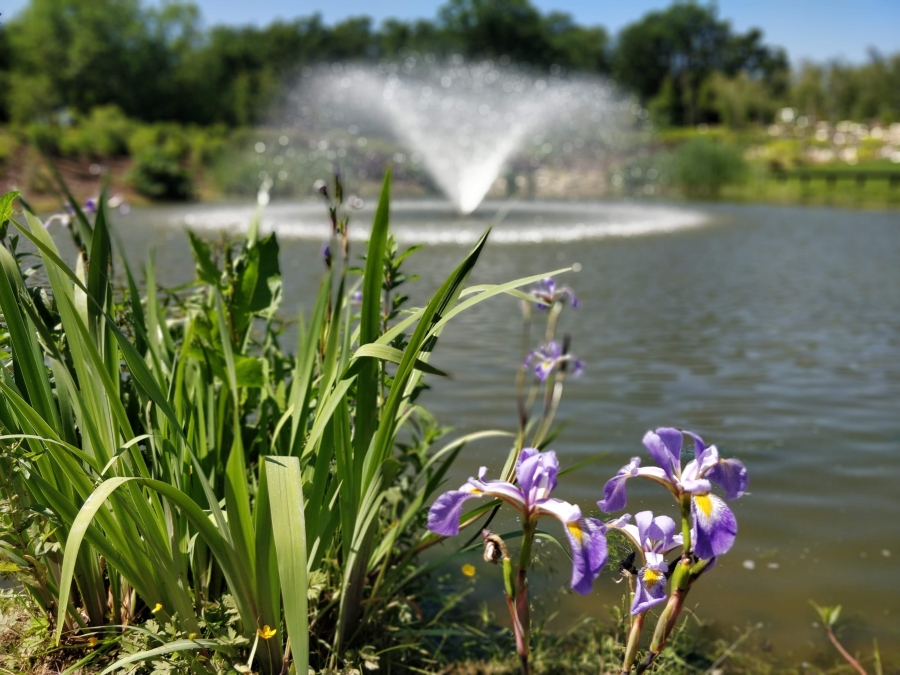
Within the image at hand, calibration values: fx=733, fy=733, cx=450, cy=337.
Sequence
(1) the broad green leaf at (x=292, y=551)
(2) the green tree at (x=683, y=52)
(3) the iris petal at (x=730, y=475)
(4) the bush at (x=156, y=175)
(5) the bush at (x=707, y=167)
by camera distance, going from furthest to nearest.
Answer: (2) the green tree at (x=683, y=52) → (5) the bush at (x=707, y=167) → (4) the bush at (x=156, y=175) → (1) the broad green leaf at (x=292, y=551) → (3) the iris petal at (x=730, y=475)

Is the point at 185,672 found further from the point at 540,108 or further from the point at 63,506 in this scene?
the point at 540,108

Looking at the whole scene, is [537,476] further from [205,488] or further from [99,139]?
[99,139]

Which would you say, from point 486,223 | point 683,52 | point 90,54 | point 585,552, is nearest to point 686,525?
point 585,552

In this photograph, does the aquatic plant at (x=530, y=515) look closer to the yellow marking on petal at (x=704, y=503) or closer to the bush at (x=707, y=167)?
the yellow marking on petal at (x=704, y=503)

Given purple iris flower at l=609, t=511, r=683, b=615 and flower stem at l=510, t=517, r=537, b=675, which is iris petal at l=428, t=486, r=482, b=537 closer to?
flower stem at l=510, t=517, r=537, b=675

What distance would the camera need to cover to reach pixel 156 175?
24062 mm

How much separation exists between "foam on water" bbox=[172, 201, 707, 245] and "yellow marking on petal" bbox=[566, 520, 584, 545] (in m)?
9.19

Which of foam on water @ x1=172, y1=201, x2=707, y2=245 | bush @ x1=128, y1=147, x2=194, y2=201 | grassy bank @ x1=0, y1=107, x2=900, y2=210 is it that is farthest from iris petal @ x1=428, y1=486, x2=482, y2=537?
bush @ x1=128, y1=147, x2=194, y2=201

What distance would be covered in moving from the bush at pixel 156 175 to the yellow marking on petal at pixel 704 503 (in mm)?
25273

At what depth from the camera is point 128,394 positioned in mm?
1749

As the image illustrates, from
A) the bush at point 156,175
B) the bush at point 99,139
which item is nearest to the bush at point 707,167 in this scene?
the bush at point 156,175

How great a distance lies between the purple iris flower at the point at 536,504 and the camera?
38.5 inches

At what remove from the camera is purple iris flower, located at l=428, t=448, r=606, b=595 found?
38.5 inches

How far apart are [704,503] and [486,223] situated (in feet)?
44.2
